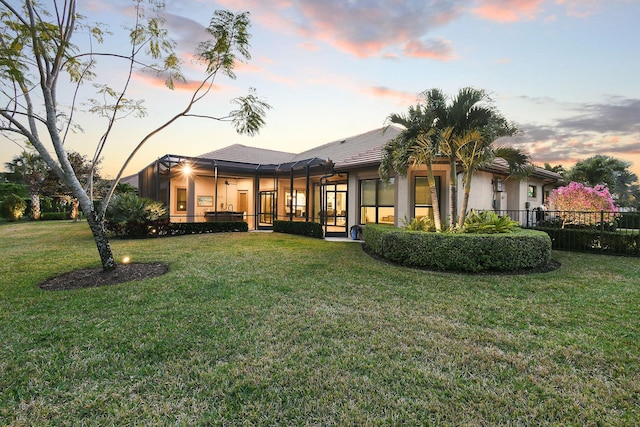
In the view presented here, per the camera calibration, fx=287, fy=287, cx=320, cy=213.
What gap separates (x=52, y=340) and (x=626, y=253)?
13.3 meters

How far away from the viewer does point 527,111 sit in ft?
37.1

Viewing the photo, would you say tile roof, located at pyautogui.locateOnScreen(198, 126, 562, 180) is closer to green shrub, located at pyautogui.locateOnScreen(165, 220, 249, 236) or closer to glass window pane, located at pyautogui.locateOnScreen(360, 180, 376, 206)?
glass window pane, located at pyautogui.locateOnScreen(360, 180, 376, 206)

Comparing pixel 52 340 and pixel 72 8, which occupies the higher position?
pixel 72 8

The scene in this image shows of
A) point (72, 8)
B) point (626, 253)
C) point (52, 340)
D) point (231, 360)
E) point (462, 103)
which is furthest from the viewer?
point (626, 253)

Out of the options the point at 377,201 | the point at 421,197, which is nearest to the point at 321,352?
the point at 421,197

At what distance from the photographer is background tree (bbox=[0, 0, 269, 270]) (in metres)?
5.27

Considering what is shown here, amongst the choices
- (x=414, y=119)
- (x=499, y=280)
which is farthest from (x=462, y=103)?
(x=499, y=280)

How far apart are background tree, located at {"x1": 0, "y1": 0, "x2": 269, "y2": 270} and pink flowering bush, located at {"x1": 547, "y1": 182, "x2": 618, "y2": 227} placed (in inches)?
483

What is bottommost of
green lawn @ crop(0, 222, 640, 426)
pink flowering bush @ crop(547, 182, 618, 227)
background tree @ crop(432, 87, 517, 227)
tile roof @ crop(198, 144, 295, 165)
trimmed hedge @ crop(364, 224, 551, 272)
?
green lawn @ crop(0, 222, 640, 426)

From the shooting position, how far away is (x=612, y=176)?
2170 centimetres

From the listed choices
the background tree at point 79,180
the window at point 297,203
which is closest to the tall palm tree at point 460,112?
the window at point 297,203

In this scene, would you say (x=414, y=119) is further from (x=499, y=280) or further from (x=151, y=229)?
(x=151, y=229)

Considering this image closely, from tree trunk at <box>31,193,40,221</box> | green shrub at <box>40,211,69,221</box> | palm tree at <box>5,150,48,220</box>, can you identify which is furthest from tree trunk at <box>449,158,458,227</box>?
green shrub at <box>40,211,69,221</box>

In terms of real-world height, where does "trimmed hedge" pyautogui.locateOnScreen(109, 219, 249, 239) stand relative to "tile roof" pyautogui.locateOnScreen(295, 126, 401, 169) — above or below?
below
